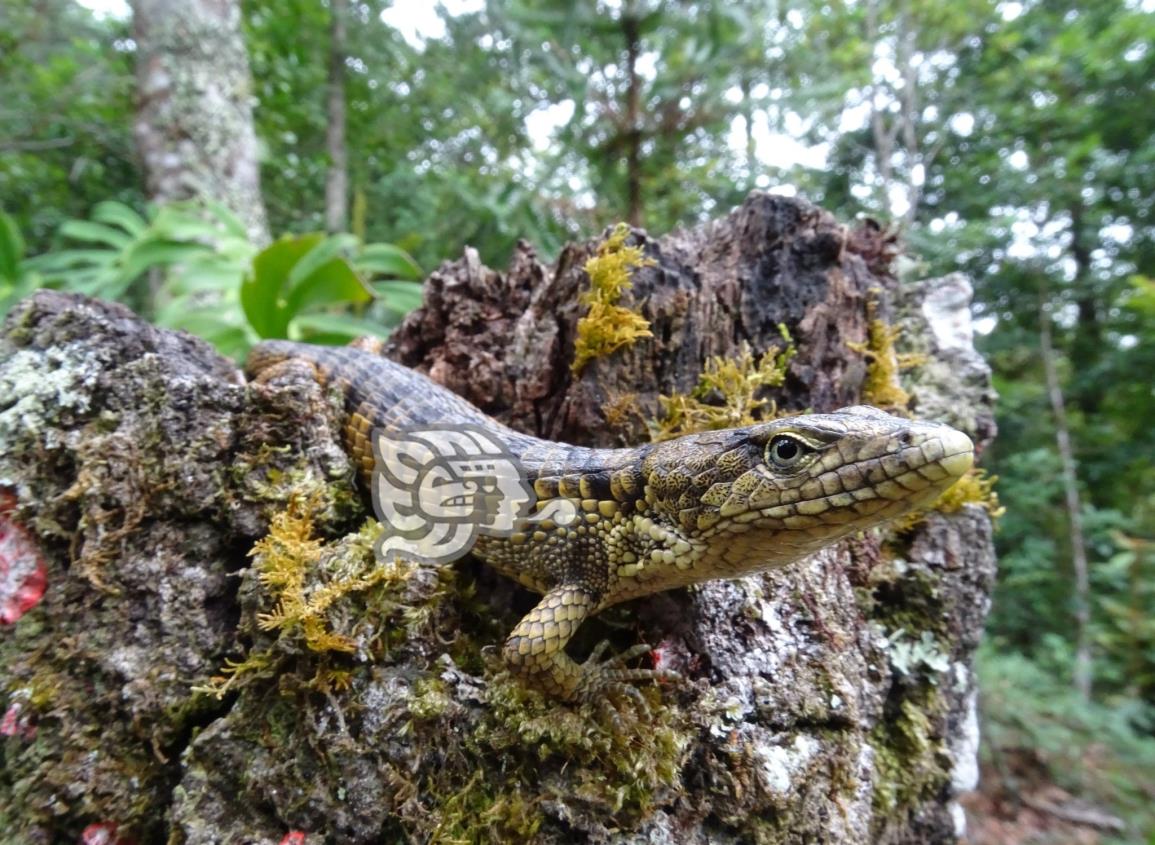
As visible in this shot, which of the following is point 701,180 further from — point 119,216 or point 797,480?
point 797,480

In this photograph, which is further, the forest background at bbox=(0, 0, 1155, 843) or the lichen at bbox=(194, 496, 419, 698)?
the forest background at bbox=(0, 0, 1155, 843)

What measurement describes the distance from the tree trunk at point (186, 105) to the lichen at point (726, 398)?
162 inches

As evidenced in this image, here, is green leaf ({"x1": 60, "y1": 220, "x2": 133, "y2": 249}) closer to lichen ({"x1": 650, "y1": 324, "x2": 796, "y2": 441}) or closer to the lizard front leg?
lichen ({"x1": 650, "y1": 324, "x2": 796, "y2": 441})

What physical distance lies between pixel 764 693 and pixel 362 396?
5.34ft

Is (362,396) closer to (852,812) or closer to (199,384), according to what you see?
(199,384)

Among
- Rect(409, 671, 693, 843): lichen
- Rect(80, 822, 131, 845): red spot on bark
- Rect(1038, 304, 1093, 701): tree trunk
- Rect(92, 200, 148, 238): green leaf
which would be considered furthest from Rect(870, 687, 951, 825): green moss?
Result: Rect(1038, 304, 1093, 701): tree trunk

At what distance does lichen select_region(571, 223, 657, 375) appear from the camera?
2.29 m

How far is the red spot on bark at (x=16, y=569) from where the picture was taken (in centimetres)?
180

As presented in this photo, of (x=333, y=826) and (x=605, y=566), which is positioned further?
(x=605, y=566)

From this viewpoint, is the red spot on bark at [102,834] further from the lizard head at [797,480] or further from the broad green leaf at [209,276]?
the broad green leaf at [209,276]

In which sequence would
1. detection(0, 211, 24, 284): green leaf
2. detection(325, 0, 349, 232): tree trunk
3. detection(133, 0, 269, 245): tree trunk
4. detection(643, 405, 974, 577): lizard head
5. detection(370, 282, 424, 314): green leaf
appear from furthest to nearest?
detection(325, 0, 349, 232): tree trunk → detection(133, 0, 269, 245): tree trunk → detection(370, 282, 424, 314): green leaf → detection(0, 211, 24, 284): green leaf → detection(643, 405, 974, 577): lizard head

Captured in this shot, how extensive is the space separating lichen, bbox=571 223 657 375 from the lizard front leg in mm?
922

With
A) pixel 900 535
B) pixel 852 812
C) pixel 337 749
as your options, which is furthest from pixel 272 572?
pixel 900 535

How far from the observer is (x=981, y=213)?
8.12m
